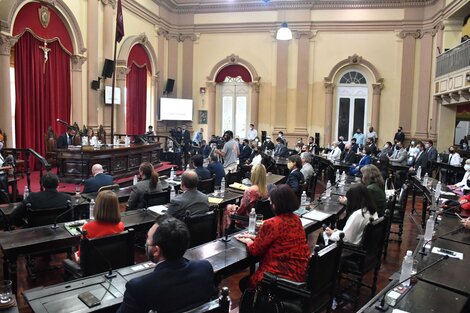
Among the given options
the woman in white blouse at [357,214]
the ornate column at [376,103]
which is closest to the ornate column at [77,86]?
the woman in white blouse at [357,214]

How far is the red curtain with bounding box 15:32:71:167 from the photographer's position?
31.6 ft

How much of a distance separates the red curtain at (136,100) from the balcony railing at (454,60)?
10650 millimetres

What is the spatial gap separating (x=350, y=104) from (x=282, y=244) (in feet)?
47.9

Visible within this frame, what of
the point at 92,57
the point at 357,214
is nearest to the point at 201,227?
the point at 357,214

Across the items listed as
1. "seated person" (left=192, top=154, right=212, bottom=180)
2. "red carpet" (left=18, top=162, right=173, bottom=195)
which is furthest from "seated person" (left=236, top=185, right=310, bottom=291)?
"red carpet" (left=18, top=162, right=173, bottom=195)

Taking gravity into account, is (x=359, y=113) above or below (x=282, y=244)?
above

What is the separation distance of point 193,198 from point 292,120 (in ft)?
42.5

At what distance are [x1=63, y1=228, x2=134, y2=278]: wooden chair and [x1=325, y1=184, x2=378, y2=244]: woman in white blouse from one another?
1.92m

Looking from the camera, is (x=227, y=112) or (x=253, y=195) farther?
(x=227, y=112)

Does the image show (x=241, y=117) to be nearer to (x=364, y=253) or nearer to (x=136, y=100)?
(x=136, y=100)

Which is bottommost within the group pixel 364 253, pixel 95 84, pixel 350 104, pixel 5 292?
A: pixel 364 253

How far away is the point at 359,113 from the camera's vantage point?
54.8 ft

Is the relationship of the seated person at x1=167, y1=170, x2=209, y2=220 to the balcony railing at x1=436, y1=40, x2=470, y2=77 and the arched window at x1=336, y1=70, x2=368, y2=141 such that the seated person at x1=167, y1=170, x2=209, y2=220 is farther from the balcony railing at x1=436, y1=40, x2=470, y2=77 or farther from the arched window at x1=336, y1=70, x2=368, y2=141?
the arched window at x1=336, y1=70, x2=368, y2=141

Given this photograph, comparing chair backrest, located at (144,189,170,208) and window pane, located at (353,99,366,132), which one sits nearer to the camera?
chair backrest, located at (144,189,170,208)
